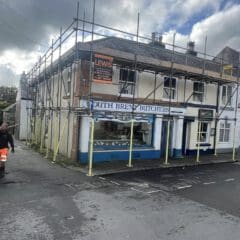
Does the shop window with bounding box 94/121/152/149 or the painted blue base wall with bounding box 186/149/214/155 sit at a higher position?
the shop window with bounding box 94/121/152/149

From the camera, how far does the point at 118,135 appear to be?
1537 cm

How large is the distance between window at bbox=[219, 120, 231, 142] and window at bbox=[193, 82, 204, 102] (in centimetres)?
296

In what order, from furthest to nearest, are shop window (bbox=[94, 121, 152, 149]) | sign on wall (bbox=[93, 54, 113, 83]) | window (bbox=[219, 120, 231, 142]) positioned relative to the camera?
1. window (bbox=[219, 120, 231, 142])
2. shop window (bbox=[94, 121, 152, 149])
3. sign on wall (bbox=[93, 54, 113, 83])

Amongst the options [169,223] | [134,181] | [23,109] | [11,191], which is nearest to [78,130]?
[134,181]

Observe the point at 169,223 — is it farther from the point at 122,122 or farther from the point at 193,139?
the point at 193,139

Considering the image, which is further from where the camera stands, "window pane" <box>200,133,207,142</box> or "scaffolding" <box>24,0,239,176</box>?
"window pane" <box>200,133,207,142</box>

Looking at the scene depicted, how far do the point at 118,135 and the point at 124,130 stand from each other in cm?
43

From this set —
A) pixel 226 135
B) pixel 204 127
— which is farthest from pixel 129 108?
pixel 226 135

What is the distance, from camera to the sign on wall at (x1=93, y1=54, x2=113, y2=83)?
12773mm

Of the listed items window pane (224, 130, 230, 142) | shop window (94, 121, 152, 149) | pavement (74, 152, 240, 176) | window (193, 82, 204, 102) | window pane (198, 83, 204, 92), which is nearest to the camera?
pavement (74, 152, 240, 176)

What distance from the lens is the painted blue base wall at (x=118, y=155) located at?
45.4 ft

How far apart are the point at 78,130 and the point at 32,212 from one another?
23.2 ft

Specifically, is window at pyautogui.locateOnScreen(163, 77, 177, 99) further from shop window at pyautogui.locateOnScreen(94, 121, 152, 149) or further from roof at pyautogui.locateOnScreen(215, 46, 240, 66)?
roof at pyautogui.locateOnScreen(215, 46, 240, 66)

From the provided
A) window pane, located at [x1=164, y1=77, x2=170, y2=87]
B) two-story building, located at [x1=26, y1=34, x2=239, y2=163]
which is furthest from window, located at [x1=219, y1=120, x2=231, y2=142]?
window pane, located at [x1=164, y1=77, x2=170, y2=87]
